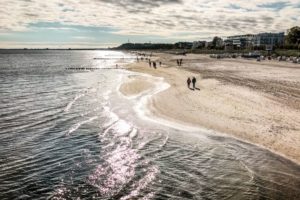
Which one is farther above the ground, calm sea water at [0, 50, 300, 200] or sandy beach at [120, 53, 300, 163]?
sandy beach at [120, 53, 300, 163]

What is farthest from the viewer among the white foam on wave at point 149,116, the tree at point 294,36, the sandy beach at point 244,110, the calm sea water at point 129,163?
the tree at point 294,36

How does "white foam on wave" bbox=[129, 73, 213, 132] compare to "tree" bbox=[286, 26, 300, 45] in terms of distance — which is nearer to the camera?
"white foam on wave" bbox=[129, 73, 213, 132]

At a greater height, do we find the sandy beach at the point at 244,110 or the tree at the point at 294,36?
the tree at the point at 294,36

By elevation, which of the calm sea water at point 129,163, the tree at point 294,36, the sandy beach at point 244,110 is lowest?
the calm sea water at point 129,163

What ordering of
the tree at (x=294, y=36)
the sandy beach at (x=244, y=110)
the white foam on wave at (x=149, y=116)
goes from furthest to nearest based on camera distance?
the tree at (x=294, y=36) → the white foam on wave at (x=149, y=116) → the sandy beach at (x=244, y=110)

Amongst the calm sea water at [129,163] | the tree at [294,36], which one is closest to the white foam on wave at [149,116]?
the calm sea water at [129,163]

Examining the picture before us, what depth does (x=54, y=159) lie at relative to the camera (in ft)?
64.2

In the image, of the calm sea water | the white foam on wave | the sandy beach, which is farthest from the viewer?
the white foam on wave

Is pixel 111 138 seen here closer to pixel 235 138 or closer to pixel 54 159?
pixel 54 159

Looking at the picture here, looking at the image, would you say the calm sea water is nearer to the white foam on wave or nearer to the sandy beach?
the white foam on wave

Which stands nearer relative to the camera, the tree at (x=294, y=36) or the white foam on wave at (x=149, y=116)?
the white foam on wave at (x=149, y=116)

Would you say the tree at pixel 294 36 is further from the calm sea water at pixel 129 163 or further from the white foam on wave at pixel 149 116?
the calm sea water at pixel 129 163

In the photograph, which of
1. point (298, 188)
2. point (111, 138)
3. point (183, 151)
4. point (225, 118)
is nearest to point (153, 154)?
point (183, 151)

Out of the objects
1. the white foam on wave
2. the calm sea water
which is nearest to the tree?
the white foam on wave
